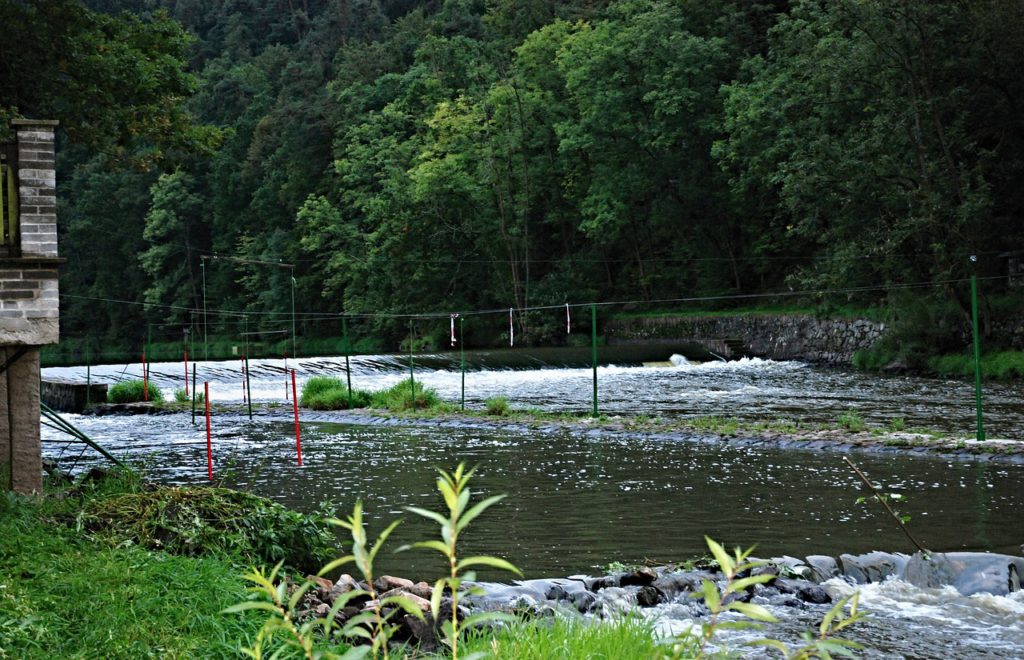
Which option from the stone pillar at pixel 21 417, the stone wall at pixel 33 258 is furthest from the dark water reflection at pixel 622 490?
the stone wall at pixel 33 258

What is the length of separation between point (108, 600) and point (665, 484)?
24.9 feet

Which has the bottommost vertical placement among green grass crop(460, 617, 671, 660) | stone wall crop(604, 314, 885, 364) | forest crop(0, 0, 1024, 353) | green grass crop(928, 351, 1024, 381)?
green grass crop(460, 617, 671, 660)

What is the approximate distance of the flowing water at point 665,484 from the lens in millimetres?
6977

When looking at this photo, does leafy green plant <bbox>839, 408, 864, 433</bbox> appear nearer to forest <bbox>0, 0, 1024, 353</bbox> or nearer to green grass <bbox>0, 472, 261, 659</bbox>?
forest <bbox>0, 0, 1024, 353</bbox>

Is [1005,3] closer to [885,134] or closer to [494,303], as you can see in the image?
[885,134]

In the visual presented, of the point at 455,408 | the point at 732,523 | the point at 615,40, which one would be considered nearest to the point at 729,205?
the point at 615,40

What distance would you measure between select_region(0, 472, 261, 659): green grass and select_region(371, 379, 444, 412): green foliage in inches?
613

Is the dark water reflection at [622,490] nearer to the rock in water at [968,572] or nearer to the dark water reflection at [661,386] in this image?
the rock in water at [968,572]

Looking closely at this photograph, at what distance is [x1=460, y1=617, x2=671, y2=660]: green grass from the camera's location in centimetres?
391

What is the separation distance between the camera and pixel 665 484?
11562 millimetres

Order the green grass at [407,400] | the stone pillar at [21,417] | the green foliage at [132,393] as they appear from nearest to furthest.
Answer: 1. the stone pillar at [21,417]
2. the green grass at [407,400]
3. the green foliage at [132,393]

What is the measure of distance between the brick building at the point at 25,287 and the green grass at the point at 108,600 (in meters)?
1.67

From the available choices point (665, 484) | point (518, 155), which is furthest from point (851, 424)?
point (518, 155)

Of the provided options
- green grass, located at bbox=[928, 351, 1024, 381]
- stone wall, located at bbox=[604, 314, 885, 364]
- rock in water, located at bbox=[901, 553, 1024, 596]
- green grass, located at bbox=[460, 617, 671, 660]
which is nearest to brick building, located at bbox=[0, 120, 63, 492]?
green grass, located at bbox=[460, 617, 671, 660]
